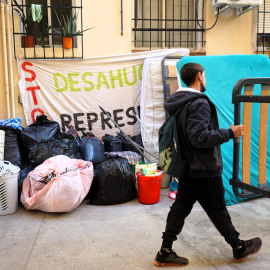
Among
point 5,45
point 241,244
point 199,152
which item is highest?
point 5,45

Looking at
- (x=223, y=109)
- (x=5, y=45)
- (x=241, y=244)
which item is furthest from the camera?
(x=5, y=45)

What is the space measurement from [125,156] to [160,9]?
302 cm

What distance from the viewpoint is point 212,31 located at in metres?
6.21

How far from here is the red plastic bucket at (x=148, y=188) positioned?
430 cm

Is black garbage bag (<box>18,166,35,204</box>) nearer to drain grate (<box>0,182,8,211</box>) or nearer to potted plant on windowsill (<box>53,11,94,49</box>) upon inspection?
drain grate (<box>0,182,8,211</box>)

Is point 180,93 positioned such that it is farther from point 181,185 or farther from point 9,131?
point 9,131

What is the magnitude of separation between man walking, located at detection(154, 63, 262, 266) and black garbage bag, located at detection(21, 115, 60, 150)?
9.41 ft

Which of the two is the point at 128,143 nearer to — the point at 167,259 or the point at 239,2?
the point at 167,259

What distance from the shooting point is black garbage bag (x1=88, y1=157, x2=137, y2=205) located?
14.2 feet

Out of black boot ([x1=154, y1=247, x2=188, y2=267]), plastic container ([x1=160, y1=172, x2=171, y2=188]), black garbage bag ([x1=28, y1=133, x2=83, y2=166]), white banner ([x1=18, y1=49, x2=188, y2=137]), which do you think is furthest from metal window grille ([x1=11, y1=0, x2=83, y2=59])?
black boot ([x1=154, y1=247, x2=188, y2=267])

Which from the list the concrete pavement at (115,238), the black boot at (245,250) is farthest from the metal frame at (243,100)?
the concrete pavement at (115,238)

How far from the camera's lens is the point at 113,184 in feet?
14.2

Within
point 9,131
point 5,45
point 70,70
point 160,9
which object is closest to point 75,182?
point 9,131

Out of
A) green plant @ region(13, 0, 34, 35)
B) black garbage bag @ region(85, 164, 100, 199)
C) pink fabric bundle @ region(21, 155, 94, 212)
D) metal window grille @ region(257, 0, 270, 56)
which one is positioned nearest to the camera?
pink fabric bundle @ region(21, 155, 94, 212)
